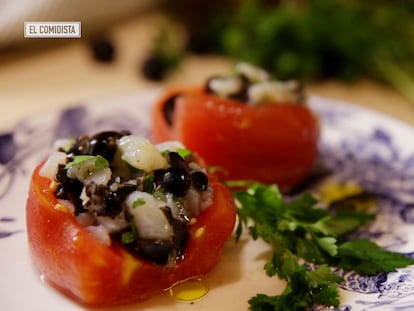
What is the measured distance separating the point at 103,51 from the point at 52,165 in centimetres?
211

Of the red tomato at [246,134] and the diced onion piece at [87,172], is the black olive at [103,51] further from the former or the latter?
the diced onion piece at [87,172]

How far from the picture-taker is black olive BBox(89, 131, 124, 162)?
171 cm

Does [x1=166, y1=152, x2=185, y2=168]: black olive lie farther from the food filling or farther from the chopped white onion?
the chopped white onion

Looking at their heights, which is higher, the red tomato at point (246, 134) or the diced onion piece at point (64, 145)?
the diced onion piece at point (64, 145)

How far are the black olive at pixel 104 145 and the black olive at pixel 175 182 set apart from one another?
170 mm

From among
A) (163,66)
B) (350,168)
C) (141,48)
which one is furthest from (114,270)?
(141,48)

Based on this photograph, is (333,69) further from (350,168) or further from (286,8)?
(350,168)

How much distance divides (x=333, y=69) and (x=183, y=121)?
1596mm

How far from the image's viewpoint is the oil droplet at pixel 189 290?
5.50ft

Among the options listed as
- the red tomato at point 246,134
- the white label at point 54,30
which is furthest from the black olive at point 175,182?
the red tomato at point 246,134

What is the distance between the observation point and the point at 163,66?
3572 millimetres

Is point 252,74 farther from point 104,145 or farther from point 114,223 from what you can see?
point 114,223

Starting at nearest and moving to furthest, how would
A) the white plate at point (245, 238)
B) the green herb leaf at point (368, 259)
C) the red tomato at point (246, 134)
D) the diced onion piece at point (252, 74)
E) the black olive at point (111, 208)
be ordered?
the black olive at point (111, 208) → the white plate at point (245, 238) → the green herb leaf at point (368, 259) → the red tomato at point (246, 134) → the diced onion piece at point (252, 74)

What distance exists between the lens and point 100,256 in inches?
60.7
